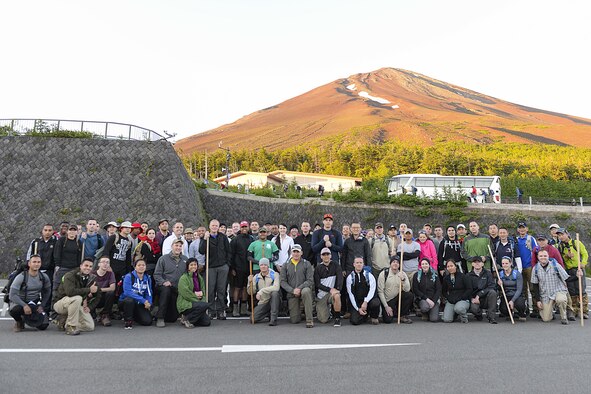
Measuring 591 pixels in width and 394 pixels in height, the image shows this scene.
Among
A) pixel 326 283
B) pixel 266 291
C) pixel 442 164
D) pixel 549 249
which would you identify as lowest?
pixel 266 291

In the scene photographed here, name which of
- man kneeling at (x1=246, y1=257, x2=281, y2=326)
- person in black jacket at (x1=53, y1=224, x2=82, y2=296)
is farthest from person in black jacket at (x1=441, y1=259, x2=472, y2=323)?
person in black jacket at (x1=53, y1=224, x2=82, y2=296)

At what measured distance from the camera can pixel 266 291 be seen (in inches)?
309

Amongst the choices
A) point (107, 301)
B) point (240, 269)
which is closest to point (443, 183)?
point (240, 269)

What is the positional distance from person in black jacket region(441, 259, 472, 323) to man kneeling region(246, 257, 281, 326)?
3.13 metres

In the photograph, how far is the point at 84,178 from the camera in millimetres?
21984

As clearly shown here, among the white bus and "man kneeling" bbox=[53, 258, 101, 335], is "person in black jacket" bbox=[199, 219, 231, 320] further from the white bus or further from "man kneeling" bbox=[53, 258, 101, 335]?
the white bus

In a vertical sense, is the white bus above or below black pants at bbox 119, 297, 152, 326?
above

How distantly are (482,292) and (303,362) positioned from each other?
4.36 m

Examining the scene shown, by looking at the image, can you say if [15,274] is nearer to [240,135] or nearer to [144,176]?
[144,176]

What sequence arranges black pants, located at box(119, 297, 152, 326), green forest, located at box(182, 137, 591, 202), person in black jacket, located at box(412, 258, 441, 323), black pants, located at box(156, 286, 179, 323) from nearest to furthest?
black pants, located at box(119, 297, 152, 326), black pants, located at box(156, 286, 179, 323), person in black jacket, located at box(412, 258, 441, 323), green forest, located at box(182, 137, 591, 202)

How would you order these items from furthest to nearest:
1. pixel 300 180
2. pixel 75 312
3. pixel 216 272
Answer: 1. pixel 300 180
2. pixel 216 272
3. pixel 75 312

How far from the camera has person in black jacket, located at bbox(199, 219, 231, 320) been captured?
27.2 feet

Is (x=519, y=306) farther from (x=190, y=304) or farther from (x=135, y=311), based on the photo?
(x=135, y=311)

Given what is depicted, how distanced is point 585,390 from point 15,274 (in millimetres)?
7909
